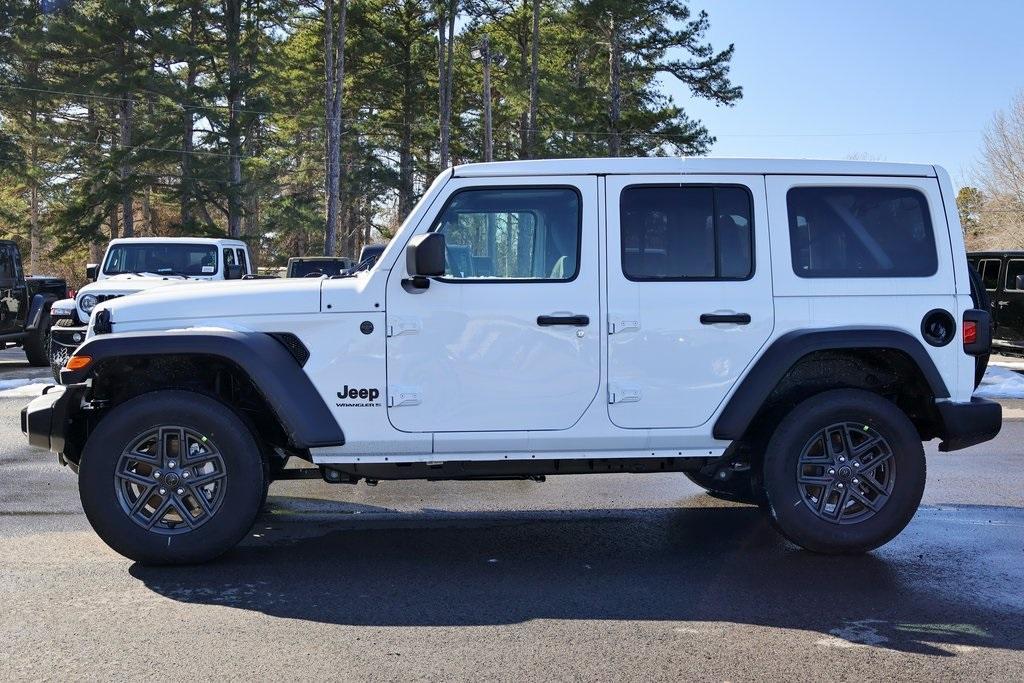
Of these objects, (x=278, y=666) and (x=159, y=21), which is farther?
(x=159, y=21)

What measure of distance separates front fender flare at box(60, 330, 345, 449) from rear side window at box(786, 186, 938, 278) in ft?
8.74

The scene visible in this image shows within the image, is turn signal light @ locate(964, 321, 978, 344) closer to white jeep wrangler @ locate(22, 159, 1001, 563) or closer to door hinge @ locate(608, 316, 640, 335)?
white jeep wrangler @ locate(22, 159, 1001, 563)

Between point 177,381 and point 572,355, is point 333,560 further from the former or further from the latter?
point 572,355

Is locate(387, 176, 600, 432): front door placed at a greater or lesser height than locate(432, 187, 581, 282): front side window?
lesser

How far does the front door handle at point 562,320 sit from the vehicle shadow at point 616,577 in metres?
1.27

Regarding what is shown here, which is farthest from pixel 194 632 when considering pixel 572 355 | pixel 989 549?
pixel 989 549

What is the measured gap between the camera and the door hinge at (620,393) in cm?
543

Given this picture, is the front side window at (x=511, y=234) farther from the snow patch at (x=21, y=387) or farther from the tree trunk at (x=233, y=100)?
the tree trunk at (x=233, y=100)

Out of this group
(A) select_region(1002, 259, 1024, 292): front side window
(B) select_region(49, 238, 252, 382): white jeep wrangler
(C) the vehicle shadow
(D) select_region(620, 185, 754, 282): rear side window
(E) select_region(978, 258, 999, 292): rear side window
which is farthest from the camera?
(E) select_region(978, 258, 999, 292): rear side window

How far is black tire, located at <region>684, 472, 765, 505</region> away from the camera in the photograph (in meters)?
6.60

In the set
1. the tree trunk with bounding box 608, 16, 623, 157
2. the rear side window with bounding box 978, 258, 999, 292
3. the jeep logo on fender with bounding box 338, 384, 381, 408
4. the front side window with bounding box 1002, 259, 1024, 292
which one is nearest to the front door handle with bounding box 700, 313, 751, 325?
the jeep logo on fender with bounding box 338, 384, 381, 408

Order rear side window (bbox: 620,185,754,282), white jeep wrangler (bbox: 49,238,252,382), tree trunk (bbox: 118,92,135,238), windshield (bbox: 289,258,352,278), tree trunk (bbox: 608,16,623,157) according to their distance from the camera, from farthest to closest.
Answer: tree trunk (bbox: 608,16,623,157) → tree trunk (bbox: 118,92,135,238) → windshield (bbox: 289,258,352,278) → white jeep wrangler (bbox: 49,238,252,382) → rear side window (bbox: 620,185,754,282)

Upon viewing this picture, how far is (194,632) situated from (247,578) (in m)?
0.82

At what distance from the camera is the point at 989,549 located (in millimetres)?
5836
